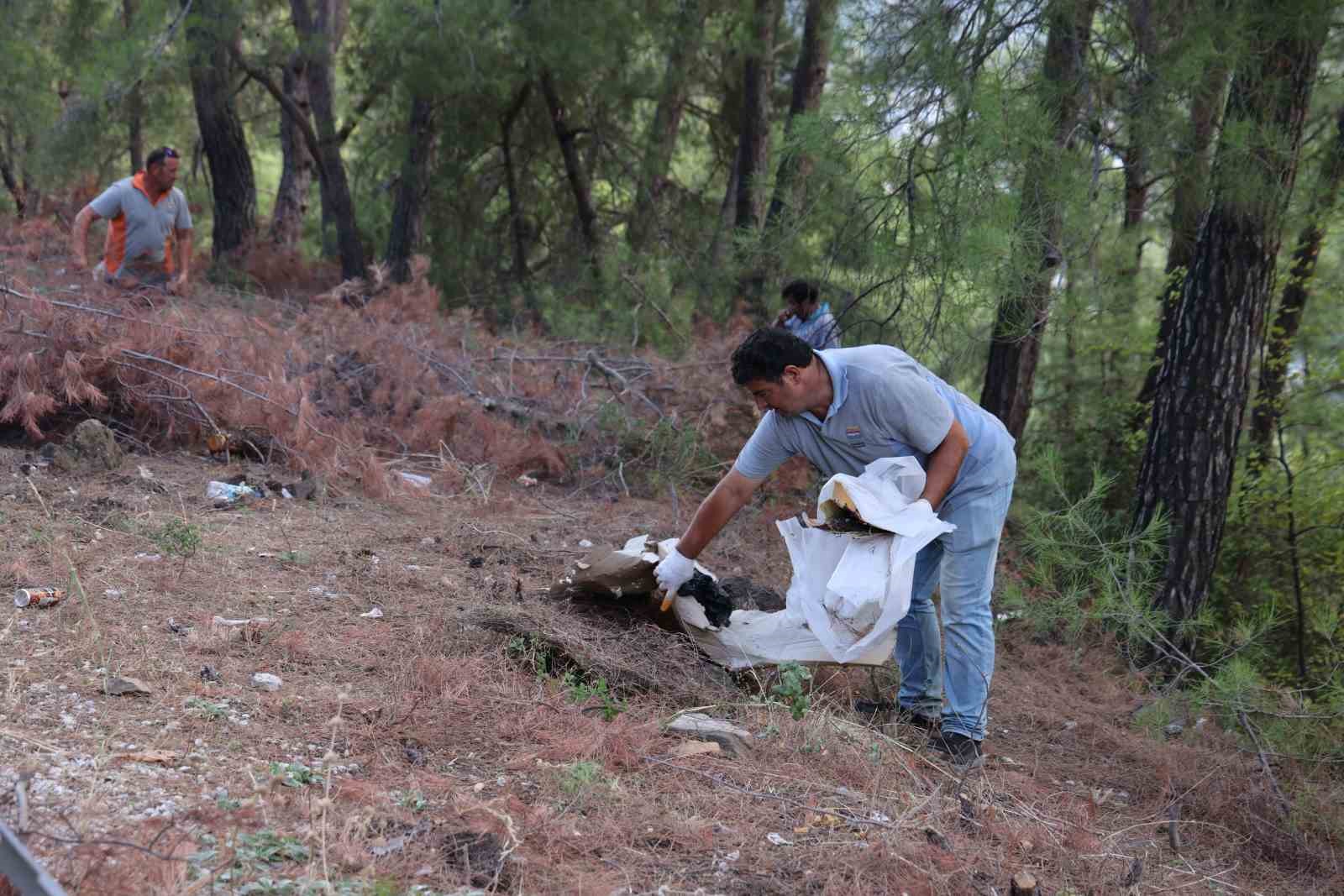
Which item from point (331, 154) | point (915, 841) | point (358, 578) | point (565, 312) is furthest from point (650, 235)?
point (915, 841)

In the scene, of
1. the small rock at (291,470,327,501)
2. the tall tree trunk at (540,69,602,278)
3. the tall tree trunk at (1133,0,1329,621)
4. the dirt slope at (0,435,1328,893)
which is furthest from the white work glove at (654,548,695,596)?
the tall tree trunk at (540,69,602,278)

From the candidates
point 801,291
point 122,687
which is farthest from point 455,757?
point 801,291

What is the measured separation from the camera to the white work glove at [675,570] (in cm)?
408

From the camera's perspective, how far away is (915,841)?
2.90 m

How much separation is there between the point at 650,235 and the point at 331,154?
354 cm

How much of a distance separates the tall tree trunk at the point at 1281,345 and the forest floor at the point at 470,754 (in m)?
3.23

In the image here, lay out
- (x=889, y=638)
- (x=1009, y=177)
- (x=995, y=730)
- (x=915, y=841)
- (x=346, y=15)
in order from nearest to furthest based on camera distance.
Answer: (x=915, y=841) < (x=889, y=638) < (x=995, y=730) < (x=1009, y=177) < (x=346, y=15)

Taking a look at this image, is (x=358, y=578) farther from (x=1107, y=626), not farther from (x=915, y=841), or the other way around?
(x=1107, y=626)

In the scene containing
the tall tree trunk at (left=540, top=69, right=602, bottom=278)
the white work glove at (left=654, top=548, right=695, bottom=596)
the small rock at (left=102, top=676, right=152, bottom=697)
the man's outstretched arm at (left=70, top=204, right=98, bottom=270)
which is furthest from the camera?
the tall tree trunk at (left=540, top=69, right=602, bottom=278)

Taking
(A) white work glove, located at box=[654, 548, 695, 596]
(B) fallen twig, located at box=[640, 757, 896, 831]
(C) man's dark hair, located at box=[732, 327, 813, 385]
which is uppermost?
(C) man's dark hair, located at box=[732, 327, 813, 385]

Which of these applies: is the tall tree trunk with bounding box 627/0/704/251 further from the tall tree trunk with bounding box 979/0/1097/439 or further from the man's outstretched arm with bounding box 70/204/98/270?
the tall tree trunk with bounding box 979/0/1097/439

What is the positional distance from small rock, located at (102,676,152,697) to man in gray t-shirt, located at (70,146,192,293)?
461cm

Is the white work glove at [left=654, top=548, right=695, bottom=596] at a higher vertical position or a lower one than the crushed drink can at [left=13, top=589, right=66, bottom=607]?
higher

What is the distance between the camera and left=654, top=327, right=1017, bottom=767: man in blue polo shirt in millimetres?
3676
